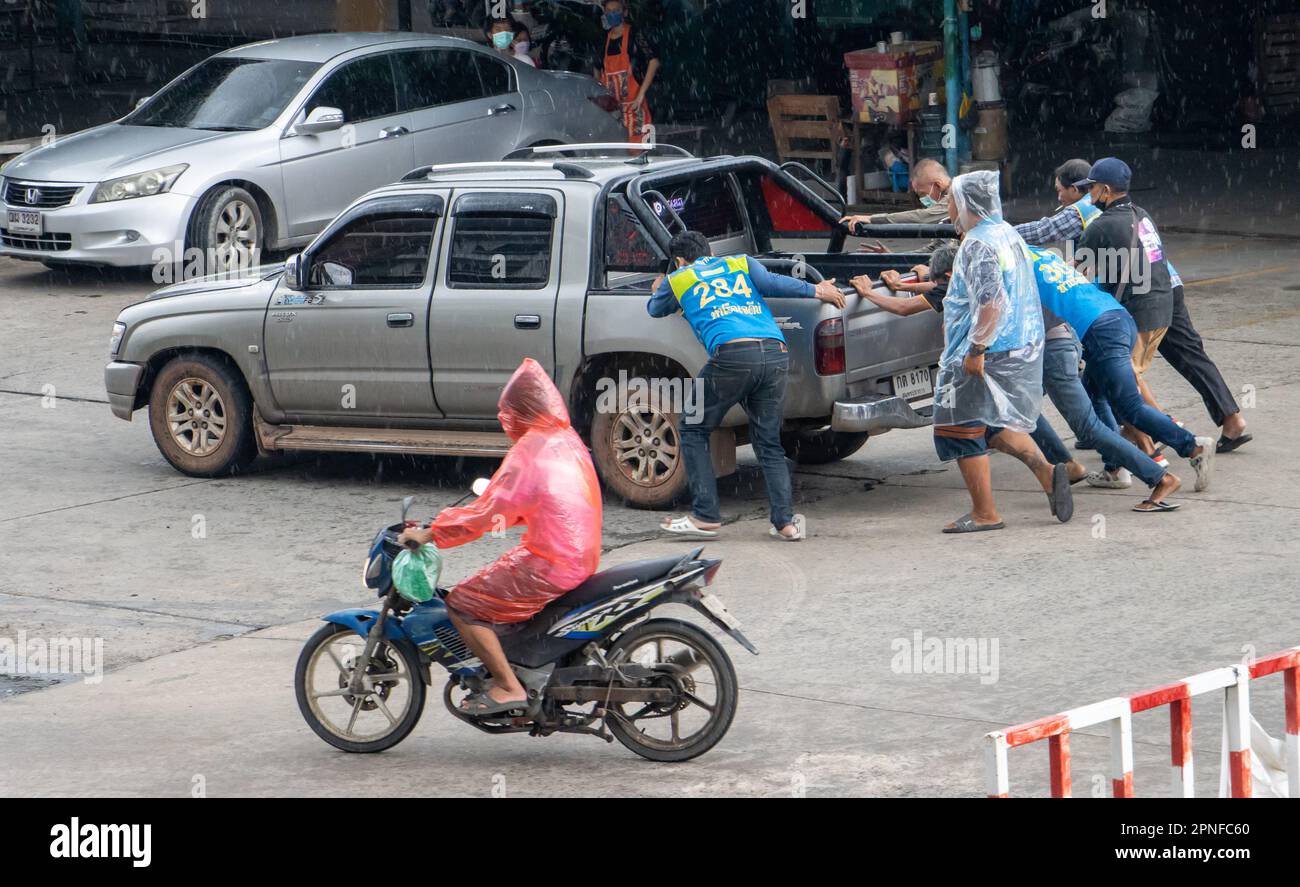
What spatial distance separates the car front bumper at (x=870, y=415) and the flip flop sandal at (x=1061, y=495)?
76cm

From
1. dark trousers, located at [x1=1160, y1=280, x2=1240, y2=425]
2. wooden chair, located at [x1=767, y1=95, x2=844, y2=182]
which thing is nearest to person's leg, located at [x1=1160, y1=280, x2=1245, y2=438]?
dark trousers, located at [x1=1160, y1=280, x2=1240, y2=425]

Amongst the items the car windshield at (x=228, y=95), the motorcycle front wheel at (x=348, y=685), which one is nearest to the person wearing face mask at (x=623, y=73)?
the car windshield at (x=228, y=95)

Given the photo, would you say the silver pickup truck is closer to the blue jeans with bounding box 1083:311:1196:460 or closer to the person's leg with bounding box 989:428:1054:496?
the person's leg with bounding box 989:428:1054:496

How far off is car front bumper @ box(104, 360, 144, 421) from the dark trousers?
573 centimetres

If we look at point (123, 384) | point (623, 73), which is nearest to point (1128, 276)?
point (123, 384)

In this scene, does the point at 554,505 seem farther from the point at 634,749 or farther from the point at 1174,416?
the point at 1174,416

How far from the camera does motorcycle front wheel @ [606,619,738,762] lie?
6.26 metres

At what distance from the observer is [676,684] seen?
6301 mm

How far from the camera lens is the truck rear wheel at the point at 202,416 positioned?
10.7m

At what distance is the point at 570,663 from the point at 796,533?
2.81 meters

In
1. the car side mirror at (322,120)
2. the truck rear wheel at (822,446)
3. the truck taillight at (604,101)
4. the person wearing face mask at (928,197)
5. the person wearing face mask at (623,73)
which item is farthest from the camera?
the person wearing face mask at (623,73)

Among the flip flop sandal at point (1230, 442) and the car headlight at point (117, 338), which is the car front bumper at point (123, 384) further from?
the flip flop sandal at point (1230, 442)

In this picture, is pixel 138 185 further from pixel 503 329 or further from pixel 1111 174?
pixel 1111 174

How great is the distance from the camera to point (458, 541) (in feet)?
20.3
